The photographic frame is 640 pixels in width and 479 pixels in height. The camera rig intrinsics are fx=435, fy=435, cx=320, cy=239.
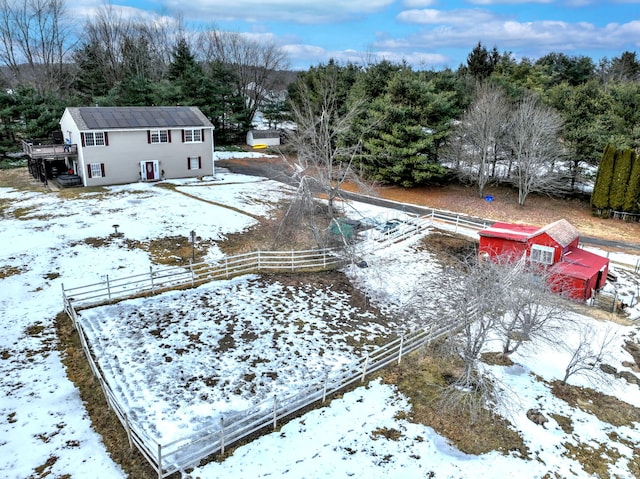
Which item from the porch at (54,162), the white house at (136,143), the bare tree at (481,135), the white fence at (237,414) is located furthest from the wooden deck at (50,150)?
the bare tree at (481,135)

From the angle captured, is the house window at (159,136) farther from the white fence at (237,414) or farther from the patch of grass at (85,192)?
the white fence at (237,414)

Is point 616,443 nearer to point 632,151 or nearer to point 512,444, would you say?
point 512,444

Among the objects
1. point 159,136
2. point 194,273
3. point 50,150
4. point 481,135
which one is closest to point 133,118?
point 159,136

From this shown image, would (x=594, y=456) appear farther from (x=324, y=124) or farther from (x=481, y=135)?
(x=481, y=135)

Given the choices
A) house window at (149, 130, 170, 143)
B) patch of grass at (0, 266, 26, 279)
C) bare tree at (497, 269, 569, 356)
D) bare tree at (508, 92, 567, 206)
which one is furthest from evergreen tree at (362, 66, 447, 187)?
patch of grass at (0, 266, 26, 279)

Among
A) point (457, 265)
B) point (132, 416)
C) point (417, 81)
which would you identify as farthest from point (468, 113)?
point (132, 416)
